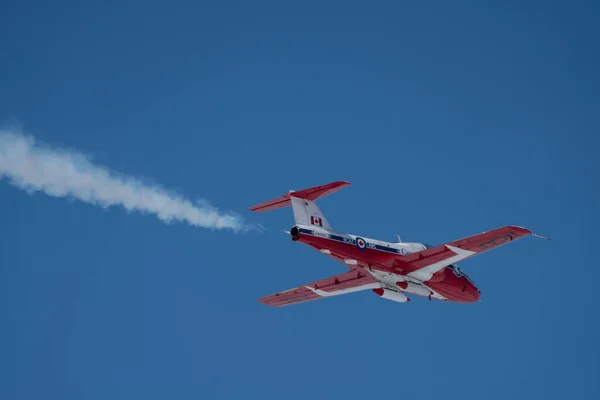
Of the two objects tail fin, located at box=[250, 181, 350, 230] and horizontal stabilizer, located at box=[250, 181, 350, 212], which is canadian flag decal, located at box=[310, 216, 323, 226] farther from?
horizontal stabilizer, located at box=[250, 181, 350, 212]

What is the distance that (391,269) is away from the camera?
4359cm

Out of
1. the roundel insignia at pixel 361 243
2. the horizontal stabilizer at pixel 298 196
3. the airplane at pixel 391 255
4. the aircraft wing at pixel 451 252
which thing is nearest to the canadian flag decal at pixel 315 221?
the airplane at pixel 391 255

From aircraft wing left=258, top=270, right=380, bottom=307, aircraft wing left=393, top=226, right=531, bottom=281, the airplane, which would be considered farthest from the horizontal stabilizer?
aircraft wing left=258, top=270, right=380, bottom=307

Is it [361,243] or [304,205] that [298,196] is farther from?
[361,243]

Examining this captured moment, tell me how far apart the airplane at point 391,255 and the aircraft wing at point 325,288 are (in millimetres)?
67

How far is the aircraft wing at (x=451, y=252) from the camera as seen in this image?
39781mm

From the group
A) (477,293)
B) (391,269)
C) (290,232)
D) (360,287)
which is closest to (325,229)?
(290,232)

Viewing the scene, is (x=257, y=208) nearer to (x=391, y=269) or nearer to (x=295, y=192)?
(x=295, y=192)

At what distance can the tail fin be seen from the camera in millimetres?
41125

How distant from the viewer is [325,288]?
162 ft

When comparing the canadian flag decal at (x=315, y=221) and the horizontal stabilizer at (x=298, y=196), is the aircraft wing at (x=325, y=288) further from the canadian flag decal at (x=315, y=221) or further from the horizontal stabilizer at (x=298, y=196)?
the horizontal stabilizer at (x=298, y=196)

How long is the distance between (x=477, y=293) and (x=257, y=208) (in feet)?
49.0

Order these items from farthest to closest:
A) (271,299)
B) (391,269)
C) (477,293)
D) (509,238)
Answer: (271,299), (477,293), (391,269), (509,238)

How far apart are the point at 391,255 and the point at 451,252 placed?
3.36 m
